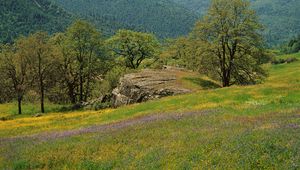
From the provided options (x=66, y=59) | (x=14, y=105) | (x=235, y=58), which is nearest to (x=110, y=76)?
(x=66, y=59)

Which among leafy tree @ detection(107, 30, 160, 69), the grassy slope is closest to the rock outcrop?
the grassy slope

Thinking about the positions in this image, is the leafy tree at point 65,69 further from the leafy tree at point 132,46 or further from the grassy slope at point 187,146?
the grassy slope at point 187,146

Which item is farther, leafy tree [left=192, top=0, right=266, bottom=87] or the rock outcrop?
leafy tree [left=192, top=0, right=266, bottom=87]

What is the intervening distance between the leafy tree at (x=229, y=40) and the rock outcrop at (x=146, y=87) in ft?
22.1

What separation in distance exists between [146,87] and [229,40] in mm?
14342

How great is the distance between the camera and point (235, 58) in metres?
56.6

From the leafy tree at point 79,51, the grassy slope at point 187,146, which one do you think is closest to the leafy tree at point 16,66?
the leafy tree at point 79,51

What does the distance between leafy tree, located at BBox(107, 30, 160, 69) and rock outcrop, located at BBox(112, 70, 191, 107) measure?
31413 millimetres

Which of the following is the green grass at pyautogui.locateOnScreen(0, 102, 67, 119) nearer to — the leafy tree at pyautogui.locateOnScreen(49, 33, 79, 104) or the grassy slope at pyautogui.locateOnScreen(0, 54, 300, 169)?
the leafy tree at pyautogui.locateOnScreen(49, 33, 79, 104)

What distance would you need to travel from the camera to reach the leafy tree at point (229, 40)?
53.9 meters

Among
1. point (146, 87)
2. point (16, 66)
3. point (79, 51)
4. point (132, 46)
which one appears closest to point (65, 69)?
point (79, 51)

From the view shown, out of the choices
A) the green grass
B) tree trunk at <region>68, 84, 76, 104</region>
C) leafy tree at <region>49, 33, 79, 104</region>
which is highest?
leafy tree at <region>49, 33, 79, 104</region>

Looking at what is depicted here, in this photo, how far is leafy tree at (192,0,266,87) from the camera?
53938 mm

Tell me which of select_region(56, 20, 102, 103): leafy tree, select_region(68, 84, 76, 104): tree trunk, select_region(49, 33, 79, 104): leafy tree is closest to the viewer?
select_region(56, 20, 102, 103): leafy tree
